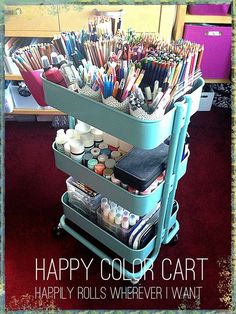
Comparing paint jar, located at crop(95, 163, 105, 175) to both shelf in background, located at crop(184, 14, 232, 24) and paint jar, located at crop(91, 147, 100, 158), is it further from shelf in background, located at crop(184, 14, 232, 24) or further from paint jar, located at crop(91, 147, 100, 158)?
shelf in background, located at crop(184, 14, 232, 24)

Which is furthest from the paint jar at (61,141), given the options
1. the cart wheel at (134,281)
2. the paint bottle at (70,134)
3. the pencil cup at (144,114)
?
the cart wheel at (134,281)

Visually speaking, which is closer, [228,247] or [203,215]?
[228,247]

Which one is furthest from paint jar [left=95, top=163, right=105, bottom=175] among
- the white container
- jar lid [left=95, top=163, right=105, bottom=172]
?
the white container

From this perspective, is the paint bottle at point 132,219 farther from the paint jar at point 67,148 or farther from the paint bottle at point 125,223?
the paint jar at point 67,148

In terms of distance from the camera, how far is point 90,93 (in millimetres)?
850

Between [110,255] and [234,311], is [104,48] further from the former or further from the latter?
[234,311]

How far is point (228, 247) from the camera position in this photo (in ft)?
4.44

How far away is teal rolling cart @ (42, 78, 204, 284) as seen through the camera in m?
0.82

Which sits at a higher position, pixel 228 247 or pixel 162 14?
pixel 162 14

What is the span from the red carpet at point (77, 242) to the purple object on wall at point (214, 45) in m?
0.26

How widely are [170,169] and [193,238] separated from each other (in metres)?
0.52

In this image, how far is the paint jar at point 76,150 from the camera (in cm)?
103

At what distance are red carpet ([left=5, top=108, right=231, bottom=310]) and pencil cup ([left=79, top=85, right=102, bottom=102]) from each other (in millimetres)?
699

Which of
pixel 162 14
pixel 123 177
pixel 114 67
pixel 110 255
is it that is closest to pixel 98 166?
pixel 123 177
